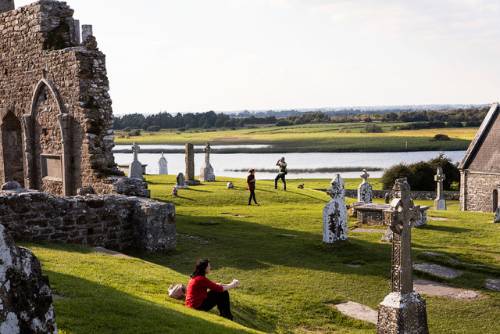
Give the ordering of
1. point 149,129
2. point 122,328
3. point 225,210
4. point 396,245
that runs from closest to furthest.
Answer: point 122,328 → point 396,245 → point 225,210 → point 149,129

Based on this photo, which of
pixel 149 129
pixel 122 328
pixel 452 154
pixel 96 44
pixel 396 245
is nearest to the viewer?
pixel 122 328

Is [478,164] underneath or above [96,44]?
underneath

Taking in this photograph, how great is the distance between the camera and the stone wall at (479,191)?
4000 centimetres

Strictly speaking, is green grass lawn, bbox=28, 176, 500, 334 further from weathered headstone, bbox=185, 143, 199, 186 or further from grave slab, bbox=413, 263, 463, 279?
weathered headstone, bbox=185, 143, 199, 186

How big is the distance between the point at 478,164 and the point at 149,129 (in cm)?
14848

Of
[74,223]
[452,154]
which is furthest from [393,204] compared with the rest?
[452,154]

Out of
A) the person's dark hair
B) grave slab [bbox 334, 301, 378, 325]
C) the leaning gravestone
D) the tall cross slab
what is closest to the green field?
grave slab [bbox 334, 301, 378, 325]

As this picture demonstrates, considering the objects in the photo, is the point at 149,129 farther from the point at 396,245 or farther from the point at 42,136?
the point at 396,245

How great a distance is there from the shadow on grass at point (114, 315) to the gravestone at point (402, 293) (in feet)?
7.81

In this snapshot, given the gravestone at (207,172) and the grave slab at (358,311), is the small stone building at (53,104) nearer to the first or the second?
the grave slab at (358,311)

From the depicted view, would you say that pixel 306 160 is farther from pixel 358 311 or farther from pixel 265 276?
pixel 358 311

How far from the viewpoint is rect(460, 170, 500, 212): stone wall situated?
40000 mm

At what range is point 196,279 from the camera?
9.12 meters

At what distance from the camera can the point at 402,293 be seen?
Result: 9008 millimetres
